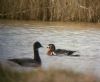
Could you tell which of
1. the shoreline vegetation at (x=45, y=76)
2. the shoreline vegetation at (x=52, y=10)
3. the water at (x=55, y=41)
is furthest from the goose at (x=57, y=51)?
the shoreline vegetation at (x=52, y=10)

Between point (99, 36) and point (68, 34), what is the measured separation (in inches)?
34.1

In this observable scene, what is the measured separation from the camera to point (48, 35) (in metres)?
11.7

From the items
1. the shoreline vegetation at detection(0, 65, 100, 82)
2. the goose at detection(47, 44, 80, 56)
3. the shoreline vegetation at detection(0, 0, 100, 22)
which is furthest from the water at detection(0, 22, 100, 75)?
the shoreline vegetation at detection(0, 65, 100, 82)

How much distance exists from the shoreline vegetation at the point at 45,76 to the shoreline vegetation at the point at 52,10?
8900mm

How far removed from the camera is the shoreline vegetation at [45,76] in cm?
535

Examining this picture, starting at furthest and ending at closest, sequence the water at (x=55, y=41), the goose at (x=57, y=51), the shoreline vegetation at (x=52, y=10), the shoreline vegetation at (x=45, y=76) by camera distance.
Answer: the shoreline vegetation at (x=52, y=10) < the goose at (x=57, y=51) < the water at (x=55, y=41) < the shoreline vegetation at (x=45, y=76)

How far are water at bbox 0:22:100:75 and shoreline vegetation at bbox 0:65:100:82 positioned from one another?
1.40 m

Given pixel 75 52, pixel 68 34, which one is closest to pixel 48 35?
pixel 68 34

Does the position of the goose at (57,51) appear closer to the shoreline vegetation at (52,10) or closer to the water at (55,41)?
the water at (55,41)

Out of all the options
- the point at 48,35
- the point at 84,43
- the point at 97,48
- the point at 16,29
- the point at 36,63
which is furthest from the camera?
the point at 16,29

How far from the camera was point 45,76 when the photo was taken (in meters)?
5.45

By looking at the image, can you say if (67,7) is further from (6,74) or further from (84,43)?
(6,74)

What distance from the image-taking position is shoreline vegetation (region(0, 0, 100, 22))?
48.2 ft

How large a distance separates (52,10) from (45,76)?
9.62m
